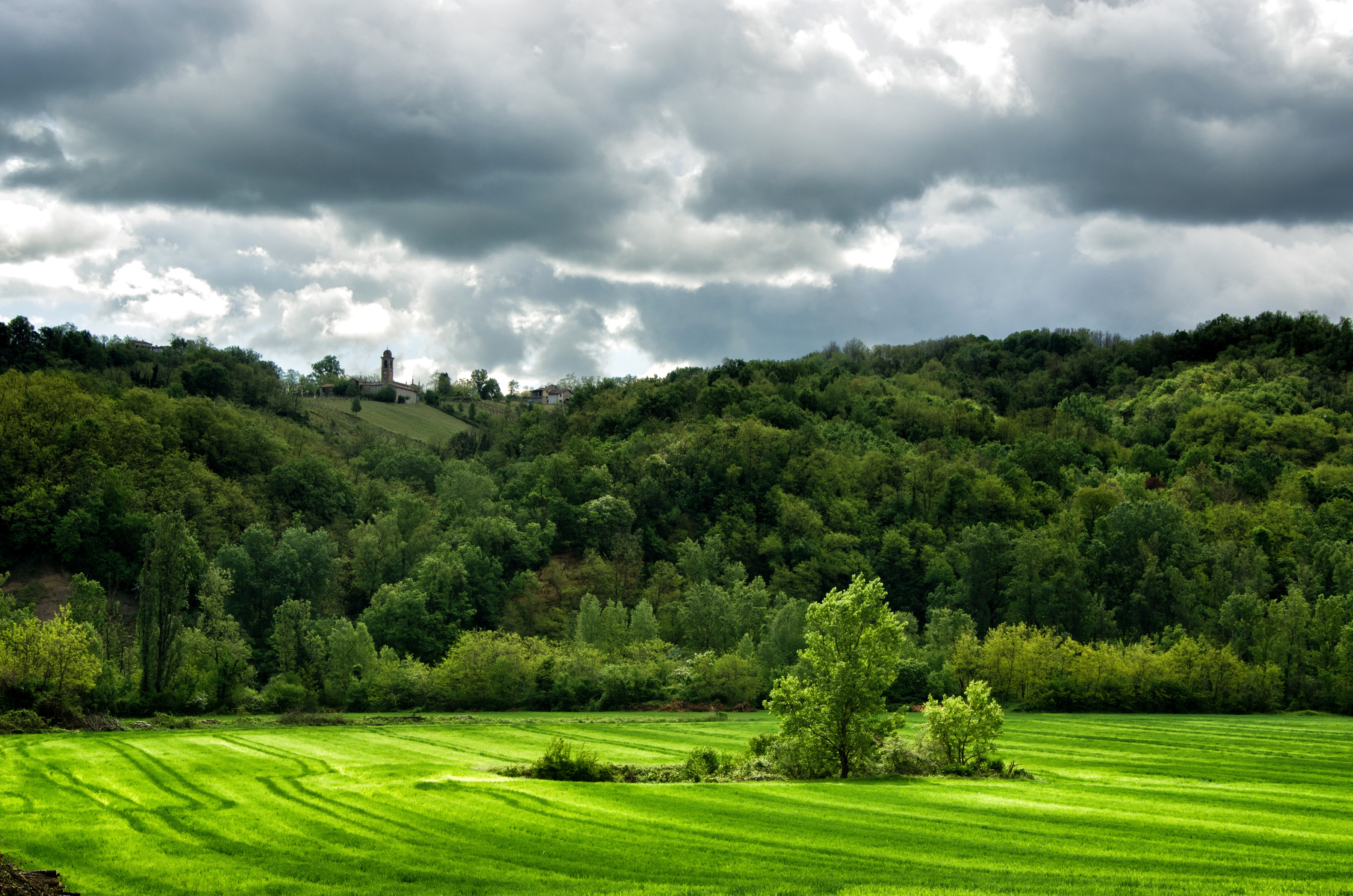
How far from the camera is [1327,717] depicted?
68312mm

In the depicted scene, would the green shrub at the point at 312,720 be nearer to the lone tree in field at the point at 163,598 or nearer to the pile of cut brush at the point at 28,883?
the lone tree in field at the point at 163,598

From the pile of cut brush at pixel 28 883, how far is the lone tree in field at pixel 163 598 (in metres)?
55.7

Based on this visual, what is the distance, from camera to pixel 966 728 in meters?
39.1

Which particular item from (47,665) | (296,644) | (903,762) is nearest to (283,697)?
(296,644)

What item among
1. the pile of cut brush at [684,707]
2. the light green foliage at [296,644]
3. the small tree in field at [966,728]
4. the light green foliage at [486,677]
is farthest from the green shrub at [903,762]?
the light green foliage at [296,644]

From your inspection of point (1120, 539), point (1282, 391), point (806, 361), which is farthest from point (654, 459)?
point (1282, 391)

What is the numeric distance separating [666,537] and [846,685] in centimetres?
9191

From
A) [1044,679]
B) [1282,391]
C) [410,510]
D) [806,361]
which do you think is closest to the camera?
[1044,679]

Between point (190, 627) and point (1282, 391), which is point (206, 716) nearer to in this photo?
point (190, 627)

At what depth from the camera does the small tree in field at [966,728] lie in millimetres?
38969

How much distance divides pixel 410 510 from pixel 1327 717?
98.6m

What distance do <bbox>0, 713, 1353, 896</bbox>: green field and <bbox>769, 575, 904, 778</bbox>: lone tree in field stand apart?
2.46m

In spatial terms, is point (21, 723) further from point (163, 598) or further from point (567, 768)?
point (567, 768)

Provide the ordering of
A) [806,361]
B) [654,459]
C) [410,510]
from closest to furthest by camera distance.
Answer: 1. [410,510]
2. [654,459]
3. [806,361]
